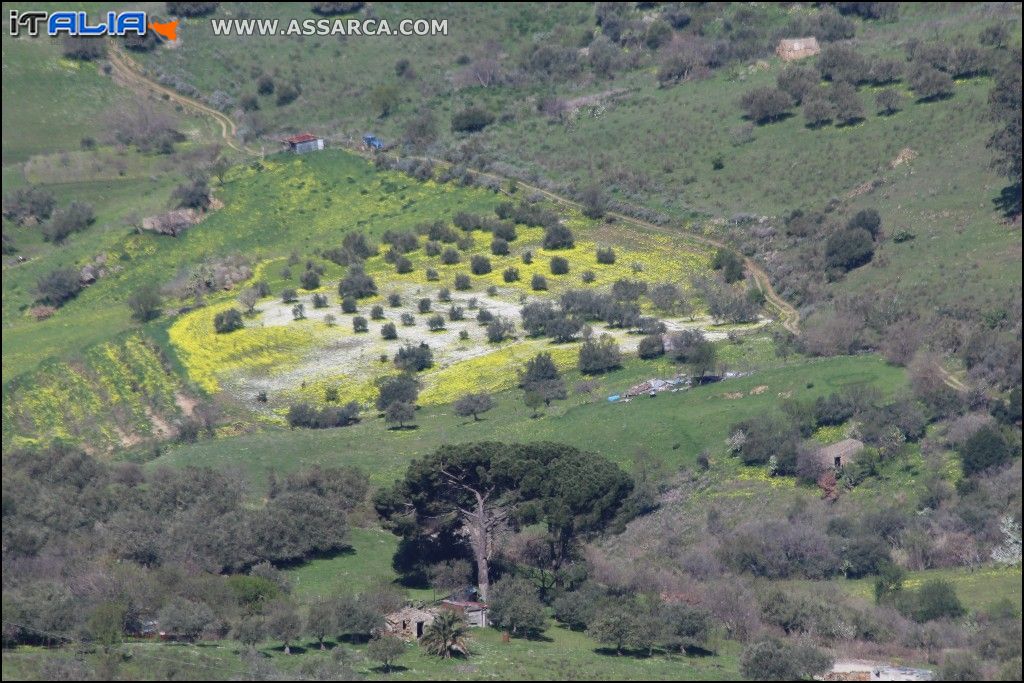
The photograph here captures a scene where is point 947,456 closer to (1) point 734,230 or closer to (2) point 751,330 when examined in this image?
(2) point 751,330

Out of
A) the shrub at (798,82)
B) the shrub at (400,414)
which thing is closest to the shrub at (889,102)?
the shrub at (798,82)

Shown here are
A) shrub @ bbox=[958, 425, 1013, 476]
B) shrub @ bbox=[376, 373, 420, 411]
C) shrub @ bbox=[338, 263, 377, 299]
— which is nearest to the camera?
shrub @ bbox=[958, 425, 1013, 476]

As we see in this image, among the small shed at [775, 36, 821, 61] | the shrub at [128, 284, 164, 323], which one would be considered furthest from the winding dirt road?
the shrub at [128, 284, 164, 323]

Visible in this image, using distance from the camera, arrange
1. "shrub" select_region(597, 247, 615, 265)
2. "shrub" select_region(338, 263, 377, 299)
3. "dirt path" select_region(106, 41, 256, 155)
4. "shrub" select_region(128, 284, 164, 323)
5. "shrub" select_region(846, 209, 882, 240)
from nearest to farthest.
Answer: "shrub" select_region(846, 209, 882, 240) < "shrub" select_region(128, 284, 164, 323) < "shrub" select_region(338, 263, 377, 299) < "shrub" select_region(597, 247, 615, 265) < "dirt path" select_region(106, 41, 256, 155)

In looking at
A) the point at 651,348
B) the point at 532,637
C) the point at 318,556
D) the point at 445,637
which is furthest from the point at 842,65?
the point at 445,637

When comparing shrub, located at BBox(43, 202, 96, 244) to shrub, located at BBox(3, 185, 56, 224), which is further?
shrub, located at BBox(3, 185, 56, 224)

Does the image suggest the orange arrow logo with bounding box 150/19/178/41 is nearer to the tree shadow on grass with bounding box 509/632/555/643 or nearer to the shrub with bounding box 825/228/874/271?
the shrub with bounding box 825/228/874/271
